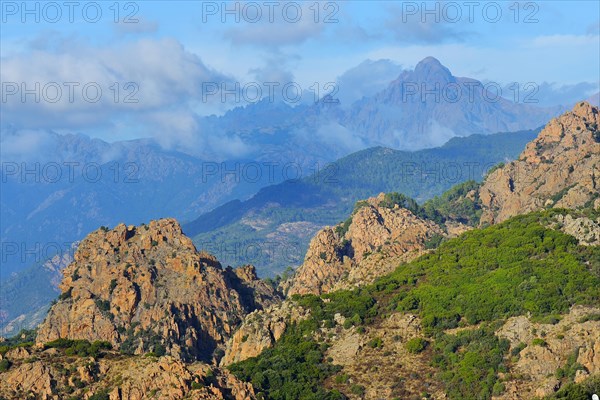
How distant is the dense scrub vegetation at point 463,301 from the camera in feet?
431

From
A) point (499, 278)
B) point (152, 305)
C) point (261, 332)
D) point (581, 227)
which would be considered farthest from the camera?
point (152, 305)

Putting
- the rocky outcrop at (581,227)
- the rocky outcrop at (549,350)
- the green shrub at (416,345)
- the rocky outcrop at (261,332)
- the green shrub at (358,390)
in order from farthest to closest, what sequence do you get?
the rocky outcrop at (581,227)
the rocky outcrop at (261,332)
the green shrub at (416,345)
the green shrub at (358,390)
the rocky outcrop at (549,350)

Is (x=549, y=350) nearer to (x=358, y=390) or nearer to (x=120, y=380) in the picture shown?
(x=358, y=390)

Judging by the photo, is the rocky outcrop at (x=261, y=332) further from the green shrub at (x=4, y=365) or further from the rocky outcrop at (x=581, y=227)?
the rocky outcrop at (x=581, y=227)

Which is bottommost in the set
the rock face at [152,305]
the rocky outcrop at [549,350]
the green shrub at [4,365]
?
the rock face at [152,305]

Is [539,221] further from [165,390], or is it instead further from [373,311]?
[165,390]

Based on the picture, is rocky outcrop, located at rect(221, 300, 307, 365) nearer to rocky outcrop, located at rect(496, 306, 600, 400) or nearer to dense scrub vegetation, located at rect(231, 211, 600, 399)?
dense scrub vegetation, located at rect(231, 211, 600, 399)

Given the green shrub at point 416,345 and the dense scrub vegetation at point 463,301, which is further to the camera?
the green shrub at point 416,345

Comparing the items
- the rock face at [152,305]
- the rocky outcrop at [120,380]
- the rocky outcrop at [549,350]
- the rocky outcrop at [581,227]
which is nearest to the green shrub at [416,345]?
the rocky outcrop at [549,350]

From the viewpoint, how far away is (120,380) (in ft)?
396

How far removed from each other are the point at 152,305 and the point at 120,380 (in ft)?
225

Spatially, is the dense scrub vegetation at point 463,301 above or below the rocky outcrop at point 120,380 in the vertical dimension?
below

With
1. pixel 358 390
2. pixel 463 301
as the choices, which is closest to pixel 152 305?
pixel 463 301

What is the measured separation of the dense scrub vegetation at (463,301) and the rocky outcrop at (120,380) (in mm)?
12830
